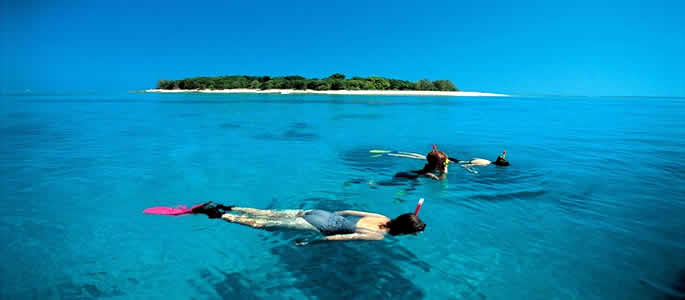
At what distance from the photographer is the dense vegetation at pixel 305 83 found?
392 feet

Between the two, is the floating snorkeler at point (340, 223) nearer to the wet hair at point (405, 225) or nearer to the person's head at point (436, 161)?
the wet hair at point (405, 225)

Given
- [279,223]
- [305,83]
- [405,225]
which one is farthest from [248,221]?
[305,83]

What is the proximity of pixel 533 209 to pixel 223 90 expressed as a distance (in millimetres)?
131192

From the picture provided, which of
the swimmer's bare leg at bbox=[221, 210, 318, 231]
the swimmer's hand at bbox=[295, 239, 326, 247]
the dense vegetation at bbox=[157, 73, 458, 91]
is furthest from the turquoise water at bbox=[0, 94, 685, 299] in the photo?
the dense vegetation at bbox=[157, 73, 458, 91]

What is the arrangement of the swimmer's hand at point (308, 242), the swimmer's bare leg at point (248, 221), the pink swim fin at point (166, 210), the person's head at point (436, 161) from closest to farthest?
the swimmer's hand at point (308, 242)
the swimmer's bare leg at point (248, 221)
the pink swim fin at point (166, 210)
the person's head at point (436, 161)

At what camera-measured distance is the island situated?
118m

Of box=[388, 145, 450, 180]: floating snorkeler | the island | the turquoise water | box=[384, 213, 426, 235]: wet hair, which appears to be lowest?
A: the turquoise water

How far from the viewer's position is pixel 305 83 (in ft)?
393

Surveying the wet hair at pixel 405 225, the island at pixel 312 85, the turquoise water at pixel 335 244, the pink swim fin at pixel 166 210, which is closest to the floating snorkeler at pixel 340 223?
the wet hair at pixel 405 225

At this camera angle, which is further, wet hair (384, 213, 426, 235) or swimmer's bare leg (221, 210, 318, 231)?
swimmer's bare leg (221, 210, 318, 231)

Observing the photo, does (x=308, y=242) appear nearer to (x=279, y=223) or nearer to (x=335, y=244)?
(x=335, y=244)

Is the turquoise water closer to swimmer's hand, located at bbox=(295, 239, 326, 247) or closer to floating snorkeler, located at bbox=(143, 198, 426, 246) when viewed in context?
swimmer's hand, located at bbox=(295, 239, 326, 247)

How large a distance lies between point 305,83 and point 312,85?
2.72 m

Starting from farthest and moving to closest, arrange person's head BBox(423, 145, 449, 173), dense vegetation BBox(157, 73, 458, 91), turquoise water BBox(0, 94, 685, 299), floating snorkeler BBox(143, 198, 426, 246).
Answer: dense vegetation BBox(157, 73, 458, 91), person's head BBox(423, 145, 449, 173), floating snorkeler BBox(143, 198, 426, 246), turquoise water BBox(0, 94, 685, 299)
